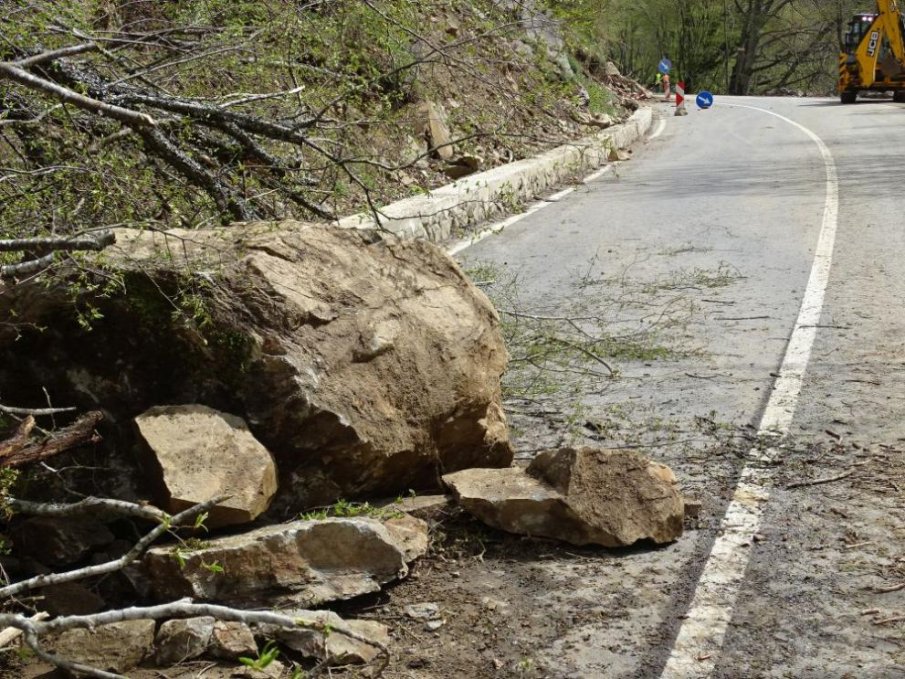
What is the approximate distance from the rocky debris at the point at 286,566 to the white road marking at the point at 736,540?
3.44 feet

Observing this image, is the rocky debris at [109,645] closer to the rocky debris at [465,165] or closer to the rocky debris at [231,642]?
the rocky debris at [231,642]

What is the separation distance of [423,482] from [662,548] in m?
1.10

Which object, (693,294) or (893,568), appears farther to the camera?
(693,294)

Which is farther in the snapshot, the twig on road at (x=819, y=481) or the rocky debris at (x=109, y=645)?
the twig on road at (x=819, y=481)

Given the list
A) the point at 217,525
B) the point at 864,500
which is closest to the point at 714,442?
the point at 864,500

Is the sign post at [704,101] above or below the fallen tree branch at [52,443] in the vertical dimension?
above

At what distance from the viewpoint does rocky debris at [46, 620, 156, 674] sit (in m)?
3.60

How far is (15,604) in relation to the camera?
12.9ft

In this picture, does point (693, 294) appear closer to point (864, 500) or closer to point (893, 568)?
point (864, 500)

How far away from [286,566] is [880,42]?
3399 centimetres

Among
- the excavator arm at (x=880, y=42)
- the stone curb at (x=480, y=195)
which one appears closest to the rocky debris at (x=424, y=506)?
the stone curb at (x=480, y=195)

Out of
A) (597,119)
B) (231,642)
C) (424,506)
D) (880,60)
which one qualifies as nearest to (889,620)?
(424,506)

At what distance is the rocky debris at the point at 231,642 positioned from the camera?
3602mm

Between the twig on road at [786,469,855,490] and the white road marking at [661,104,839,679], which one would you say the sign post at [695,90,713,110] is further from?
the twig on road at [786,469,855,490]
